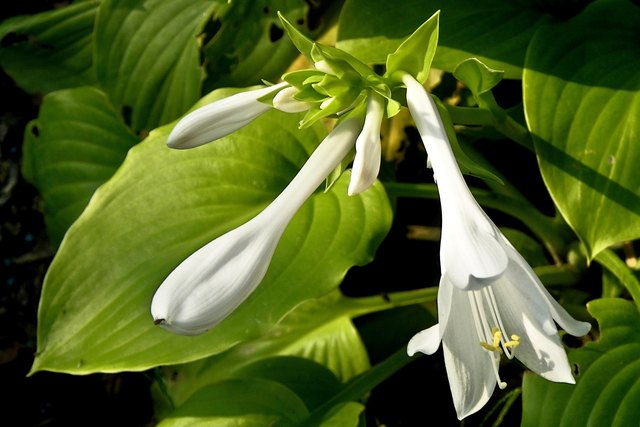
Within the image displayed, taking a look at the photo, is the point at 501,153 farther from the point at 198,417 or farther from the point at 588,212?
the point at 198,417

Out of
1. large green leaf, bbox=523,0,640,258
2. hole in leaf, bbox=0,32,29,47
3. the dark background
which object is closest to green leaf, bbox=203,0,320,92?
the dark background

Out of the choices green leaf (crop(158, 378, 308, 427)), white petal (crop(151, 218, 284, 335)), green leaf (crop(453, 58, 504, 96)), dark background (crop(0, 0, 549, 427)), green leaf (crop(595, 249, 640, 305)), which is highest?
green leaf (crop(453, 58, 504, 96))

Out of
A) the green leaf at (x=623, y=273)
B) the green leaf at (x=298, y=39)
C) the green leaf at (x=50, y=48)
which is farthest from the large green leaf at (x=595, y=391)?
the green leaf at (x=50, y=48)

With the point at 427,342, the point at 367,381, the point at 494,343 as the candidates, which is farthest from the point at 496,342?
the point at 367,381

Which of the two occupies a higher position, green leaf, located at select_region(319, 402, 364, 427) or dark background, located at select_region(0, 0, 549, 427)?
green leaf, located at select_region(319, 402, 364, 427)

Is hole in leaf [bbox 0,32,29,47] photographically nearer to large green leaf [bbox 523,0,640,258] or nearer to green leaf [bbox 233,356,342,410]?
green leaf [bbox 233,356,342,410]

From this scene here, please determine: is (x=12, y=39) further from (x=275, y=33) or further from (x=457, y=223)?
(x=457, y=223)

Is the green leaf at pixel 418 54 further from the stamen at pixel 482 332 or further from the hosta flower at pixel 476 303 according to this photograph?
the stamen at pixel 482 332
